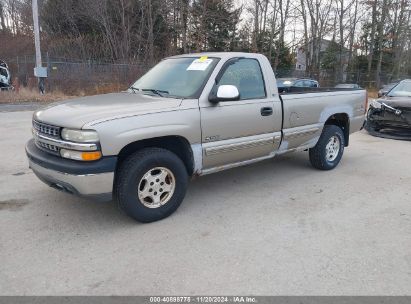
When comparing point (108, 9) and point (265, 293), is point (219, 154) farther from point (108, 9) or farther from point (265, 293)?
point (108, 9)

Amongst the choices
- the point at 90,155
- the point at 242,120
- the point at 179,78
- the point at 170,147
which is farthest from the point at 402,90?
the point at 90,155

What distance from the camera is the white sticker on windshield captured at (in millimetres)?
4607

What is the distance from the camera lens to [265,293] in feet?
9.48

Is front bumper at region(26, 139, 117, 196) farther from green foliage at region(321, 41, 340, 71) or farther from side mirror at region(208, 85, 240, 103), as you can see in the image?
green foliage at region(321, 41, 340, 71)

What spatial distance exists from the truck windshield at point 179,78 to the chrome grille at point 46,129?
51.9 inches

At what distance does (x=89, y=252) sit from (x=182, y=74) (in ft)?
7.87

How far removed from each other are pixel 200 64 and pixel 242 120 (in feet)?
2.85

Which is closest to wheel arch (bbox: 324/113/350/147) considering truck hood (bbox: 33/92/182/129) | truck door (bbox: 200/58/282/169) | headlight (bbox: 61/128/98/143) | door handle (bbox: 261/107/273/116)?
truck door (bbox: 200/58/282/169)

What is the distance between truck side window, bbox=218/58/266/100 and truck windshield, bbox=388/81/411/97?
6516 mm

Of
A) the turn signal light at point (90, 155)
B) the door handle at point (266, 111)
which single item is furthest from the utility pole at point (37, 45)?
the turn signal light at point (90, 155)

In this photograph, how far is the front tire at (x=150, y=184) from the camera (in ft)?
12.4

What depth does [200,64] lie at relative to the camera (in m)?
4.68

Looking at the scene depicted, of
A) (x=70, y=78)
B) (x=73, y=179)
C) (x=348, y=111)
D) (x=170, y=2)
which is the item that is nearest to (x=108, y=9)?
(x=170, y=2)

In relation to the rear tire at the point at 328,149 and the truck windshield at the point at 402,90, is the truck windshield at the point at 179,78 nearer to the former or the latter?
the rear tire at the point at 328,149
